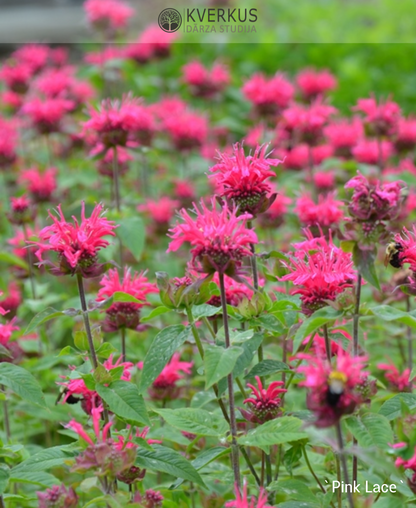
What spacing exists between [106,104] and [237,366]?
3.98 feet

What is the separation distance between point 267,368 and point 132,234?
92 centimetres

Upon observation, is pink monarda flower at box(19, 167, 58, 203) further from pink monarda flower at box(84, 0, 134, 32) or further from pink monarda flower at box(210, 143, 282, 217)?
pink monarda flower at box(210, 143, 282, 217)

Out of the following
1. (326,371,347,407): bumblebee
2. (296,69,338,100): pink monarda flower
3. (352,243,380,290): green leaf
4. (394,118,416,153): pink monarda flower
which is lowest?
(326,371,347,407): bumblebee

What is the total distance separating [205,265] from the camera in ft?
4.09

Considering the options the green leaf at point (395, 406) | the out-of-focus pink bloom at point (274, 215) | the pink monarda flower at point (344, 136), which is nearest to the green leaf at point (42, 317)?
the green leaf at point (395, 406)

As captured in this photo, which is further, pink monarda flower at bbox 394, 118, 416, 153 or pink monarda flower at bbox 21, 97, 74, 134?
pink monarda flower at bbox 21, 97, 74, 134

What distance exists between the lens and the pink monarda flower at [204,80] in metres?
3.82

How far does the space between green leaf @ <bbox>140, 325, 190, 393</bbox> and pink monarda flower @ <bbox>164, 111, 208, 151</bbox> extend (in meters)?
2.12

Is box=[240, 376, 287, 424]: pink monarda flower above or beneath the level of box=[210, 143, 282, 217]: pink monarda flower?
beneath

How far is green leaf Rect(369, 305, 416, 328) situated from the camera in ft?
3.92

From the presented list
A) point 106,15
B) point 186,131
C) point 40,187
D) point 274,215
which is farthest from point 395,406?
point 106,15

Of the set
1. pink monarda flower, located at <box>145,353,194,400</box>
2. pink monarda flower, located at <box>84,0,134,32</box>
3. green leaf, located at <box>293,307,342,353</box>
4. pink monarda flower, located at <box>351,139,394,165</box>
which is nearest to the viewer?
green leaf, located at <box>293,307,342,353</box>

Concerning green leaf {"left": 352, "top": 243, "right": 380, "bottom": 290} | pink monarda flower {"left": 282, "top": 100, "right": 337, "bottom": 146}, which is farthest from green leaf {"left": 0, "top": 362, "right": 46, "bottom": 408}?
pink monarda flower {"left": 282, "top": 100, "right": 337, "bottom": 146}

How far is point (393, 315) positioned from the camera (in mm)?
1209
